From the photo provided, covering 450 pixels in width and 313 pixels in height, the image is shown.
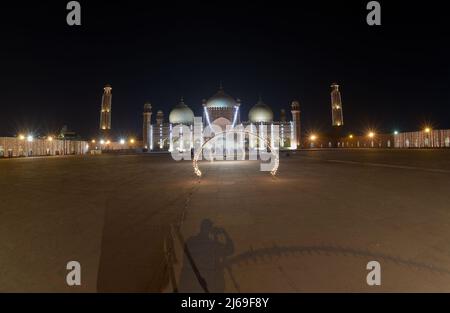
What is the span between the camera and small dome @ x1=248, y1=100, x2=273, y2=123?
73.4 meters

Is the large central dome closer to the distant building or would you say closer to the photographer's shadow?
the distant building

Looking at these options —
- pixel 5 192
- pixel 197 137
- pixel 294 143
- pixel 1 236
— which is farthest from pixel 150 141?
pixel 1 236

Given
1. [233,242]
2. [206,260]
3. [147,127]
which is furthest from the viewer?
[147,127]

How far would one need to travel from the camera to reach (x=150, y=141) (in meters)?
75.4

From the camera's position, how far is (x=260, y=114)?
73.7 meters

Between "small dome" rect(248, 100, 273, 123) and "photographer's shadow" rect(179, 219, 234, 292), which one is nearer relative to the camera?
"photographer's shadow" rect(179, 219, 234, 292)

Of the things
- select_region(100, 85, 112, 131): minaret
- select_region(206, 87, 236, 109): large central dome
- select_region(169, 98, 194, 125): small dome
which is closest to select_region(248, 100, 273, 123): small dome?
select_region(206, 87, 236, 109): large central dome

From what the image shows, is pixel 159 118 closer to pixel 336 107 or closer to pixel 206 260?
pixel 336 107

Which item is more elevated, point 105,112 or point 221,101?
point 221,101

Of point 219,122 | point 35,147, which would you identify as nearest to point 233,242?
point 35,147

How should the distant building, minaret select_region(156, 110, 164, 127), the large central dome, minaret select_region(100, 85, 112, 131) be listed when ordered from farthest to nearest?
minaret select_region(156, 110, 164, 127) < minaret select_region(100, 85, 112, 131) < the large central dome < the distant building

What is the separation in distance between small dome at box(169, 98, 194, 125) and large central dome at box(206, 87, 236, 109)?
5.67 metres

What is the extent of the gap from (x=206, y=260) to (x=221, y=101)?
2647 inches

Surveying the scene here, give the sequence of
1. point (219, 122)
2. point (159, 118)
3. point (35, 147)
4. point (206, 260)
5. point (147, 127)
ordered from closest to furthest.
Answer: point (206, 260) → point (35, 147) → point (219, 122) → point (147, 127) → point (159, 118)
